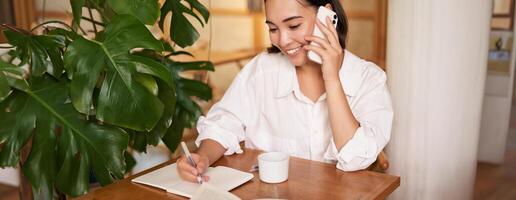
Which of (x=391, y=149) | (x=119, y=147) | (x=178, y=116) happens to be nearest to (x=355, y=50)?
(x=391, y=149)

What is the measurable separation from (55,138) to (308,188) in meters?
0.80

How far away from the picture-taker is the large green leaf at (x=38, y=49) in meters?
1.53

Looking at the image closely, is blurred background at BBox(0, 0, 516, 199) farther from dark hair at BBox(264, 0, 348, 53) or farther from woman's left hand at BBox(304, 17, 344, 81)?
woman's left hand at BBox(304, 17, 344, 81)

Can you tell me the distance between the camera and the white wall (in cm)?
198

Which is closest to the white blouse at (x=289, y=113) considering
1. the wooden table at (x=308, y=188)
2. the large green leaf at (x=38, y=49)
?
the wooden table at (x=308, y=188)

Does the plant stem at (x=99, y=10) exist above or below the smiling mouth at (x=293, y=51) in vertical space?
above

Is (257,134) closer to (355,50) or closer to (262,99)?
(262,99)

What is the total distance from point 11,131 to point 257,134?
0.74 m

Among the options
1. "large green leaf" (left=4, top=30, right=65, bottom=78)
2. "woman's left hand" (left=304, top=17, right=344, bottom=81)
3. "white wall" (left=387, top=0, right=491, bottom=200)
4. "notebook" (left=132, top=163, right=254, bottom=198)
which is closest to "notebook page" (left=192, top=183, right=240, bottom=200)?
"notebook" (left=132, top=163, right=254, bottom=198)

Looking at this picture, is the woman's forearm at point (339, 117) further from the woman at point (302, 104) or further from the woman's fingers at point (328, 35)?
the woman's fingers at point (328, 35)

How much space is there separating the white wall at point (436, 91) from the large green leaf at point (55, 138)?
1.15 m

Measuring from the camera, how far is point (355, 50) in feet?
11.7

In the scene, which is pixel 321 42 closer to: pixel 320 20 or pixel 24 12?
pixel 320 20

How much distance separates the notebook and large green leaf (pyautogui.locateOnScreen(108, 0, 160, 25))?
1.52ft
